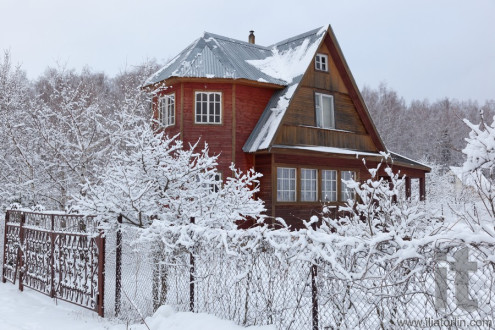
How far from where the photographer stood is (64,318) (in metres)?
7.14

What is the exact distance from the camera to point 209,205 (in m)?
7.53

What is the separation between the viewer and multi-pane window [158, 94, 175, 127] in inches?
670

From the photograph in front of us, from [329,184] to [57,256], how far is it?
11963mm

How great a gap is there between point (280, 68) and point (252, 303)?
14346 millimetres

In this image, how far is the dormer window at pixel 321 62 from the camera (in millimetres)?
17953

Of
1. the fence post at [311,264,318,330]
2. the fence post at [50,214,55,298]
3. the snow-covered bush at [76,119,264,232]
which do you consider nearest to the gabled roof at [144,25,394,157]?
the snow-covered bush at [76,119,264,232]

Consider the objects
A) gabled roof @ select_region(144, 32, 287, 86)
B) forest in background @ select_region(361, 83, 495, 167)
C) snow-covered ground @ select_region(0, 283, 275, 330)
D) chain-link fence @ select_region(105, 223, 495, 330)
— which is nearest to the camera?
chain-link fence @ select_region(105, 223, 495, 330)

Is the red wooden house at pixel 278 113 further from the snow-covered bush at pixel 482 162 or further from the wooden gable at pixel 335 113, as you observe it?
the snow-covered bush at pixel 482 162

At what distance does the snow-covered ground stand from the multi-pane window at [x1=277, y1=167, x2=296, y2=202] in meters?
9.19

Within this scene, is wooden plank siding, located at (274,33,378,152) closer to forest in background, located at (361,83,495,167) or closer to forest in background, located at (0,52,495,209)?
forest in background, located at (0,52,495,209)

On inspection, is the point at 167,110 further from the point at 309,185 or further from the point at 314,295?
the point at 314,295

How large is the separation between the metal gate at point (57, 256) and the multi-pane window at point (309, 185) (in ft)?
32.8

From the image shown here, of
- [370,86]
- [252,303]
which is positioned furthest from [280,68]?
[370,86]

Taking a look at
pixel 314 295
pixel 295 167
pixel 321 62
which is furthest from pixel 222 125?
pixel 314 295
